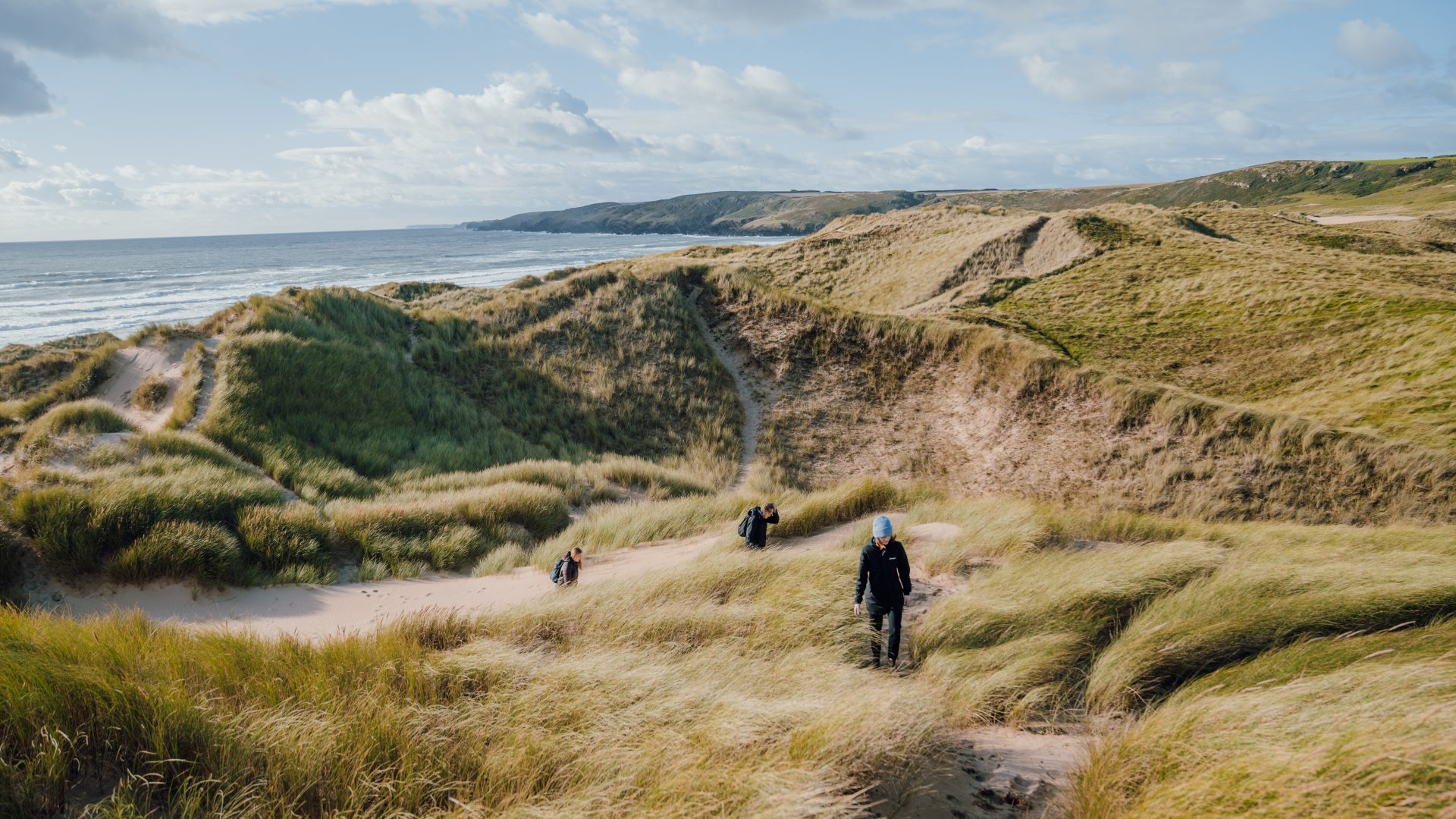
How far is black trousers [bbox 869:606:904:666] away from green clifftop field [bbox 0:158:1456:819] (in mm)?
268

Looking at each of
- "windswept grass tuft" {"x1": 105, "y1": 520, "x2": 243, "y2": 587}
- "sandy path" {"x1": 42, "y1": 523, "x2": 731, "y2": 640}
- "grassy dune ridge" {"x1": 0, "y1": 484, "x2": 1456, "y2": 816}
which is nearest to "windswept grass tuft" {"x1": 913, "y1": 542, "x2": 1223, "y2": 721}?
"grassy dune ridge" {"x1": 0, "y1": 484, "x2": 1456, "y2": 816}

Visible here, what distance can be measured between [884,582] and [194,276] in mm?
111404

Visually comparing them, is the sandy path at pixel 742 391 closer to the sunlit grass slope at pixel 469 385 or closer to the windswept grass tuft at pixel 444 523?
the sunlit grass slope at pixel 469 385

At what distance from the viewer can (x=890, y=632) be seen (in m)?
5.86

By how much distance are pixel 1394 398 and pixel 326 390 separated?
24.8 m

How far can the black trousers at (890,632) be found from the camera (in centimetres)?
575

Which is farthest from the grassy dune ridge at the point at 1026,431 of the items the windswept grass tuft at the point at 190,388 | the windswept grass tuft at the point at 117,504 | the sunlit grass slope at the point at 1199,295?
the windswept grass tuft at the point at 190,388

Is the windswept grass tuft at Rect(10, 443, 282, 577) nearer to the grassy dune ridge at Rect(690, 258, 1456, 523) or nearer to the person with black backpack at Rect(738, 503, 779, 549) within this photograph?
the person with black backpack at Rect(738, 503, 779, 549)

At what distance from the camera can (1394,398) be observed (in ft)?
46.8

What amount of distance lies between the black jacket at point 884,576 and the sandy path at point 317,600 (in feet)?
10.5

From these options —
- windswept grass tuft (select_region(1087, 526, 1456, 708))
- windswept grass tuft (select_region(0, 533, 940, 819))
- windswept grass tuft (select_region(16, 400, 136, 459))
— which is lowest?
windswept grass tuft (select_region(1087, 526, 1456, 708))

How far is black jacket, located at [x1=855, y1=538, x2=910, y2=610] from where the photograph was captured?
19.2ft

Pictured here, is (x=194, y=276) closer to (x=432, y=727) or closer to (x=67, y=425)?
(x=67, y=425)

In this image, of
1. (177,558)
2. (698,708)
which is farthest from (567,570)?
(177,558)
